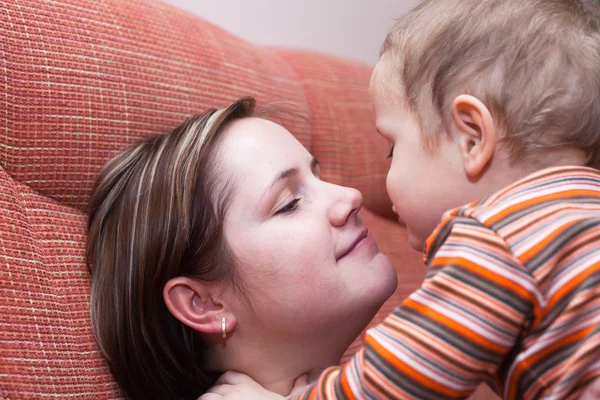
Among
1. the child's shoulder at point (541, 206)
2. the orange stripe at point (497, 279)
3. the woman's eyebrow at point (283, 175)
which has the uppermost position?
the child's shoulder at point (541, 206)

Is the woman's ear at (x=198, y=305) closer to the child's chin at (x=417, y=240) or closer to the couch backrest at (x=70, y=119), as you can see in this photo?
the couch backrest at (x=70, y=119)

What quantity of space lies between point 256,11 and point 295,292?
1.49 meters

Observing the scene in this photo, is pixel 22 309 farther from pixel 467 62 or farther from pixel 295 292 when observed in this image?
pixel 467 62

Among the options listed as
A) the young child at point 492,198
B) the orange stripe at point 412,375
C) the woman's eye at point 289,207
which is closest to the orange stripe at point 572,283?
the young child at point 492,198

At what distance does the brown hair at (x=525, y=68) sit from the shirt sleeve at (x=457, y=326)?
8.7 inches

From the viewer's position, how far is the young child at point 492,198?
2.62ft

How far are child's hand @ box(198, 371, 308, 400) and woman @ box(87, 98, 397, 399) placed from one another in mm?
17

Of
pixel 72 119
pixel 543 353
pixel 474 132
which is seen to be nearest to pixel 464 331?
pixel 543 353

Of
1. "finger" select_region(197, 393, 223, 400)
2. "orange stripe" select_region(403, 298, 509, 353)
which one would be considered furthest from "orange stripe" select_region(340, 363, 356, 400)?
"finger" select_region(197, 393, 223, 400)

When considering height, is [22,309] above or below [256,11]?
below

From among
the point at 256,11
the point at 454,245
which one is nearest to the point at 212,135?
the point at 454,245

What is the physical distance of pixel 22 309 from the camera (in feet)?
3.56

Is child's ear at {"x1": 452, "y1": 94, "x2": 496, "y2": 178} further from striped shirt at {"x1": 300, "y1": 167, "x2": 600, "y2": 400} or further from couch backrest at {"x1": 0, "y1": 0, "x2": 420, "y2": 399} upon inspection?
couch backrest at {"x1": 0, "y1": 0, "x2": 420, "y2": 399}

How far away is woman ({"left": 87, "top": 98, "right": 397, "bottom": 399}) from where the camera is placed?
113 centimetres
